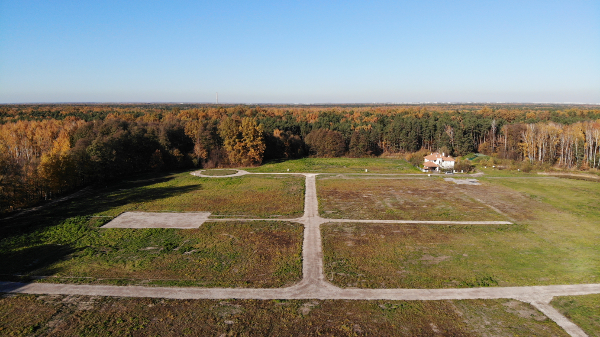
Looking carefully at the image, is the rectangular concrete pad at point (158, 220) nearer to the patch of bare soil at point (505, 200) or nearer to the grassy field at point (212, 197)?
the grassy field at point (212, 197)

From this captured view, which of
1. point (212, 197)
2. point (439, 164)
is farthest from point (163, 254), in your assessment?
point (439, 164)

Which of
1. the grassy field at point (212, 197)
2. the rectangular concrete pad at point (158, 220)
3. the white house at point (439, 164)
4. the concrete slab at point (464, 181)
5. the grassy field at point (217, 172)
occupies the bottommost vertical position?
the rectangular concrete pad at point (158, 220)

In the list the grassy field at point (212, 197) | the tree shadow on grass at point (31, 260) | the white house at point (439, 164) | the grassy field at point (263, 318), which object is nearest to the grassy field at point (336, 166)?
the white house at point (439, 164)

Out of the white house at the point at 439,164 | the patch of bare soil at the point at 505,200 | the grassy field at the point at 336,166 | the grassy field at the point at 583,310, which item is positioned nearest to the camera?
the grassy field at the point at 583,310

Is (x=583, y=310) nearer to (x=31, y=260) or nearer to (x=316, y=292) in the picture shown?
(x=316, y=292)

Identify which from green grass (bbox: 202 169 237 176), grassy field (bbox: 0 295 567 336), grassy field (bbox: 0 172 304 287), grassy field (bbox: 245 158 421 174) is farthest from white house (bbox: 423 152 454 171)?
grassy field (bbox: 0 295 567 336)

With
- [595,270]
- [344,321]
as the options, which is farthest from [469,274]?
[344,321]

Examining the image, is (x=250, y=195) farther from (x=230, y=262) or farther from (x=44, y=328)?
(x=44, y=328)
